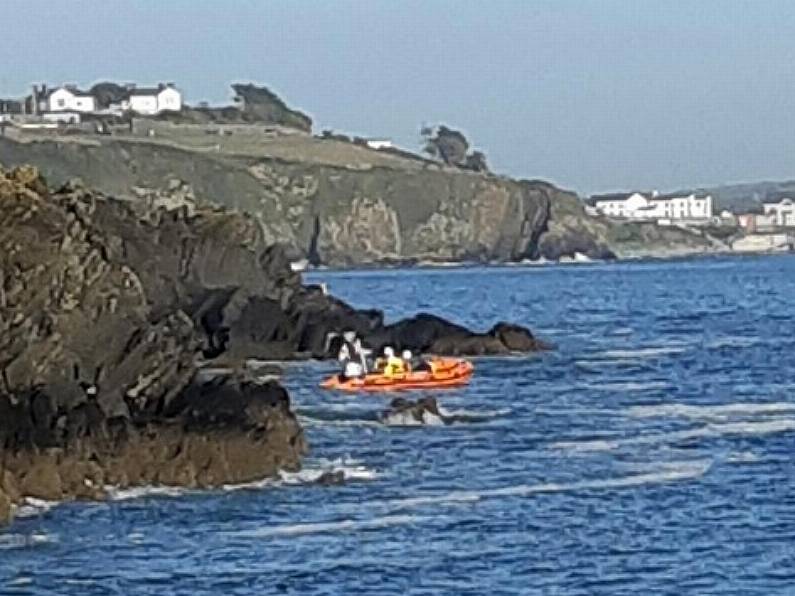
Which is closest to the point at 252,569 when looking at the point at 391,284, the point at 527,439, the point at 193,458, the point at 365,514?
the point at 365,514

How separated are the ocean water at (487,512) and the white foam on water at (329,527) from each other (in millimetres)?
69

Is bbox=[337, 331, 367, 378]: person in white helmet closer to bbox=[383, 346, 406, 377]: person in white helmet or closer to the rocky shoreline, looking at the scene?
bbox=[383, 346, 406, 377]: person in white helmet

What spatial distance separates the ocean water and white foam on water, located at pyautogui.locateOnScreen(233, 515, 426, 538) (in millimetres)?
69

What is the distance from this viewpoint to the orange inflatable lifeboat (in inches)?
2625

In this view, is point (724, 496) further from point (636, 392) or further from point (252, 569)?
point (636, 392)

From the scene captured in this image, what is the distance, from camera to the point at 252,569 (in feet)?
103

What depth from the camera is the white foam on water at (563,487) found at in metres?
38.8

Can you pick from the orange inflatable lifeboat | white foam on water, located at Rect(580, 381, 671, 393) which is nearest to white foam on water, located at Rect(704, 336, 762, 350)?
white foam on water, located at Rect(580, 381, 671, 393)

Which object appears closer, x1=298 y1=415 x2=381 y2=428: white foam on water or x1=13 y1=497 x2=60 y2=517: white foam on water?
x1=13 y1=497 x2=60 y2=517: white foam on water

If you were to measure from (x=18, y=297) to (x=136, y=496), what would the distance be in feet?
14.8

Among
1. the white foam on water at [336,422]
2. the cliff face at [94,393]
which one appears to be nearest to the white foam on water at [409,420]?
the white foam on water at [336,422]

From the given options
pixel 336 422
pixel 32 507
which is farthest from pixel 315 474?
pixel 336 422

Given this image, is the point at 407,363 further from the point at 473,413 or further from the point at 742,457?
the point at 742,457

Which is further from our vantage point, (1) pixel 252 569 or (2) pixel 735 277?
(2) pixel 735 277
